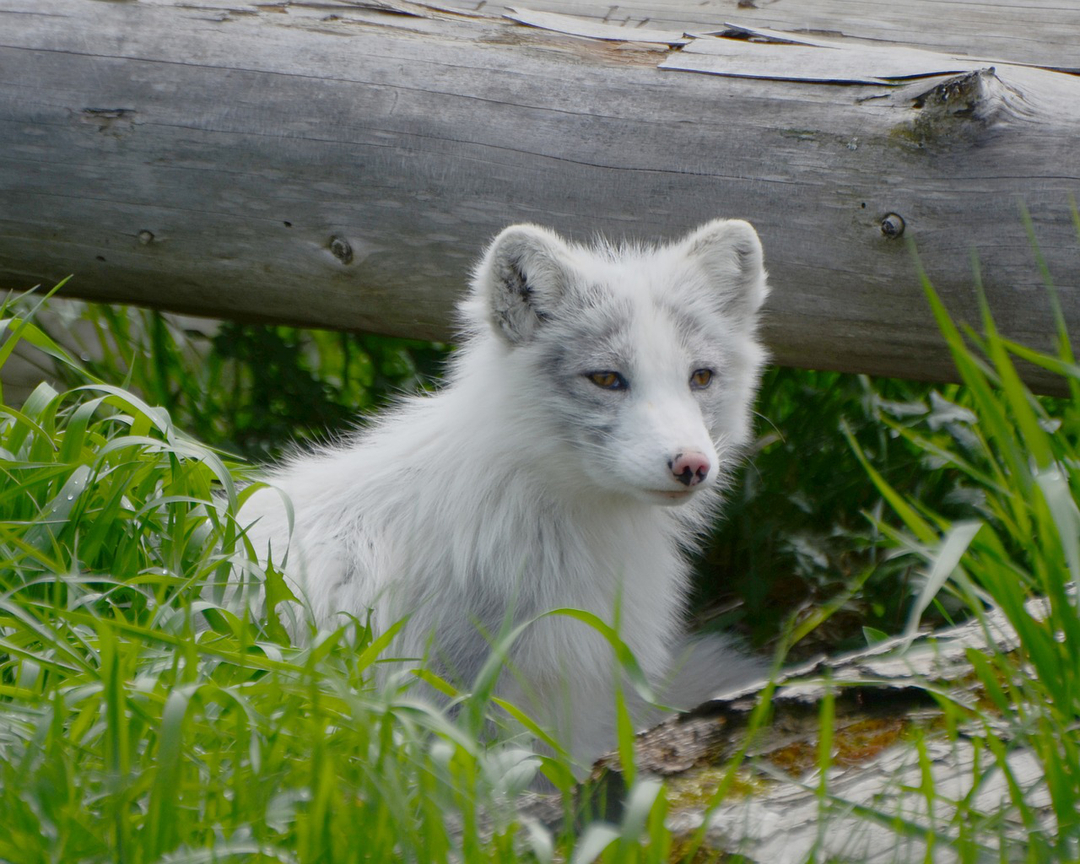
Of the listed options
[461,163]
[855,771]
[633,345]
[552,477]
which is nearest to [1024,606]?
[855,771]

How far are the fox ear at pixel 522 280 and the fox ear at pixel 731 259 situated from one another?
44 centimetres

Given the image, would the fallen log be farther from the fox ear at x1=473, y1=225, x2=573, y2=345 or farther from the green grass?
the fox ear at x1=473, y1=225, x2=573, y2=345

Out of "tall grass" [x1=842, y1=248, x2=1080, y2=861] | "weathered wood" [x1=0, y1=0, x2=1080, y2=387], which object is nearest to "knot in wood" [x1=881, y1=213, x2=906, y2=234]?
"weathered wood" [x1=0, y1=0, x2=1080, y2=387]

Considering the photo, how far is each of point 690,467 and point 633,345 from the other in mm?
501

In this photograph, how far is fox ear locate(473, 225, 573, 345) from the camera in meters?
3.33

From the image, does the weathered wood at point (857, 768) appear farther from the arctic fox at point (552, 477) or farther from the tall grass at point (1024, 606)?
the arctic fox at point (552, 477)

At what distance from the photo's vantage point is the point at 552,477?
339 centimetres

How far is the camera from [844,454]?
182 inches

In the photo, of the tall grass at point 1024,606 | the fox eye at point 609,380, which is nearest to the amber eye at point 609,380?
the fox eye at point 609,380

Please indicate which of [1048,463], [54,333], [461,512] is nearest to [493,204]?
[461,512]

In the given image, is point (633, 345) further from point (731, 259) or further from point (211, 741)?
point (211, 741)

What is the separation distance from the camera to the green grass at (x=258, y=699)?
6.22 ft

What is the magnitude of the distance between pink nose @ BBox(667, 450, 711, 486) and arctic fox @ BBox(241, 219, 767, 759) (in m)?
0.05

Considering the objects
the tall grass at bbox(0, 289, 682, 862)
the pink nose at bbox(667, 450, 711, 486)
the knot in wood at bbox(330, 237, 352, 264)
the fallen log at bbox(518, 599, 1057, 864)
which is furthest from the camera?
the knot in wood at bbox(330, 237, 352, 264)
